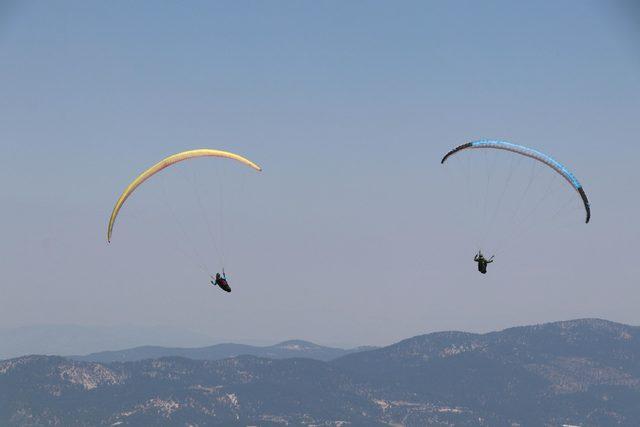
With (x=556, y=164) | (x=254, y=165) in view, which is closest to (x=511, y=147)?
(x=556, y=164)

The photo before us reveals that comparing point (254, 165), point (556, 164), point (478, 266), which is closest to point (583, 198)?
point (556, 164)

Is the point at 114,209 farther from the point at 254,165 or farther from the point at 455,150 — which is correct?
the point at 455,150

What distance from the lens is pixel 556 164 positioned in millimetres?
124875

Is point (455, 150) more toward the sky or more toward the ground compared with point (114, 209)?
more toward the sky

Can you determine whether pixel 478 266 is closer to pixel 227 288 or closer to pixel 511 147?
pixel 511 147

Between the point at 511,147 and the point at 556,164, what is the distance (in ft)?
22.2

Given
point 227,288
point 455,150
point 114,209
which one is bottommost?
point 227,288

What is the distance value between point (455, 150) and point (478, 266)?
17.7 metres

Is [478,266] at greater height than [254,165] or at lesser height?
lesser

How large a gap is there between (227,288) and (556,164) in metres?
49.6

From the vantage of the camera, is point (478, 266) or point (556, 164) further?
point (478, 266)

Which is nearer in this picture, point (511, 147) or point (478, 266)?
point (511, 147)

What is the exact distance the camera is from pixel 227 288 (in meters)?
128

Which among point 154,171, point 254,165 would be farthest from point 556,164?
point 154,171
